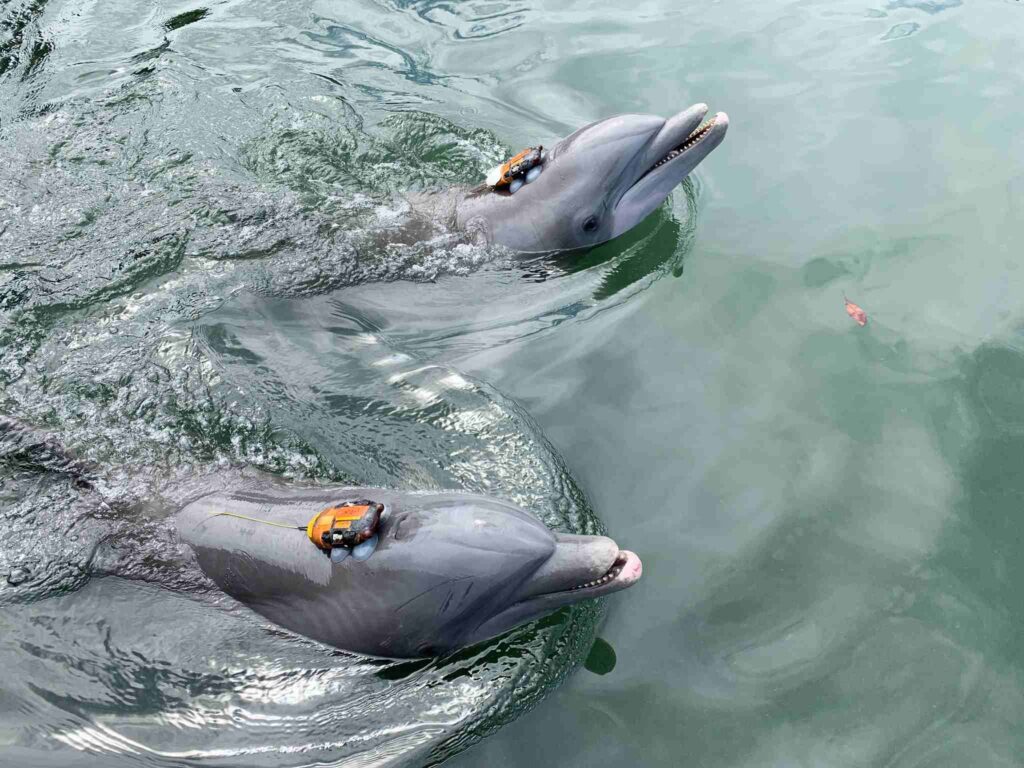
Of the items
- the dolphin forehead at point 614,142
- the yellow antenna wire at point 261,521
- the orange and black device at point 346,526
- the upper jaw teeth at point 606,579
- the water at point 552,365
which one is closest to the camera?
the orange and black device at point 346,526

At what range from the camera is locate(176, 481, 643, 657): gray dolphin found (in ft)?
15.7

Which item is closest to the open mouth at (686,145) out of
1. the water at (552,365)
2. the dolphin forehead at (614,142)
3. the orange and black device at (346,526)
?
the dolphin forehead at (614,142)

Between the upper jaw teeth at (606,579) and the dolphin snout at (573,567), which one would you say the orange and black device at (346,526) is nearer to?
the dolphin snout at (573,567)

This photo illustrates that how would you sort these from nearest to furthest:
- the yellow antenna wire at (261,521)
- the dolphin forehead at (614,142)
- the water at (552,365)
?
the water at (552,365) < the yellow antenna wire at (261,521) < the dolphin forehead at (614,142)

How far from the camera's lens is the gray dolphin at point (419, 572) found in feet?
15.7

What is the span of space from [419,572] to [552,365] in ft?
8.83

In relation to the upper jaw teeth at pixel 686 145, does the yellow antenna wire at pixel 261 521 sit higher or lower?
lower

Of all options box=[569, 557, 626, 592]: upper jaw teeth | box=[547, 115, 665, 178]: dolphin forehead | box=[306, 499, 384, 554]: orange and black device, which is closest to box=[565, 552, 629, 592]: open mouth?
box=[569, 557, 626, 592]: upper jaw teeth

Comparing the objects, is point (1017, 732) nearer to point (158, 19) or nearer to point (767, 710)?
point (767, 710)

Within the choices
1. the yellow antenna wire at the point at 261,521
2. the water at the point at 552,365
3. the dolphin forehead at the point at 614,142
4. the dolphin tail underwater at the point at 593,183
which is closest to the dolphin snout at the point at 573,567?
the water at the point at 552,365

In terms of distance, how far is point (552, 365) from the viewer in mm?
7090

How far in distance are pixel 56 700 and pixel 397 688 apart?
2023 mm

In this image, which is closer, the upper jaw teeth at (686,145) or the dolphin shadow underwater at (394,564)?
the dolphin shadow underwater at (394,564)

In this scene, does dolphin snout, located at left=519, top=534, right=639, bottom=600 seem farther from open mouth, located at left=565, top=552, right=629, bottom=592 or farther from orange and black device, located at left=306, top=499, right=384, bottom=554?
orange and black device, located at left=306, top=499, right=384, bottom=554
